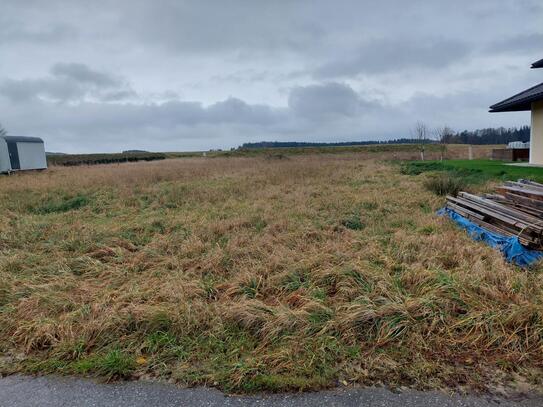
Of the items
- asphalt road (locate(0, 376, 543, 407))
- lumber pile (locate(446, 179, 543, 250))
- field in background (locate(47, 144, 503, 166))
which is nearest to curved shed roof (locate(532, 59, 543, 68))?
lumber pile (locate(446, 179, 543, 250))

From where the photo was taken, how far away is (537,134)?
14711mm

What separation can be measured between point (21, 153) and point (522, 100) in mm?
32016

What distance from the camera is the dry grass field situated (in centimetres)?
258

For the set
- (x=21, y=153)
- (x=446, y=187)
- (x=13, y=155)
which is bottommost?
(x=446, y=187)

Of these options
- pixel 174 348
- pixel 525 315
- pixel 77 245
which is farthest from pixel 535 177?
pixel 77 245

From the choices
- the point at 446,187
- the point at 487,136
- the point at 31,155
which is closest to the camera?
the point at 446,187

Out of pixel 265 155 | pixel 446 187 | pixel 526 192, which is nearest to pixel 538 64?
pixel 446 187

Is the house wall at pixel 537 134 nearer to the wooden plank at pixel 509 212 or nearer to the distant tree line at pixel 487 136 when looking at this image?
the wooden plank at pixel 509 212

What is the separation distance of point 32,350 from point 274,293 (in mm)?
2413

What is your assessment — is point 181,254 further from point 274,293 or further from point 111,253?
point 274,293

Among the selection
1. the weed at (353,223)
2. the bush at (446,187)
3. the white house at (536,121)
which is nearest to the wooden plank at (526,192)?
the bush at (446,187)

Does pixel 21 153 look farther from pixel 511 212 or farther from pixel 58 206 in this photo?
pixel 511 212

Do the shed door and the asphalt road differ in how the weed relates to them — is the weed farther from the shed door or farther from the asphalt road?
the shed door

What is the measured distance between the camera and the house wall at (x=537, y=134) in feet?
47.4
